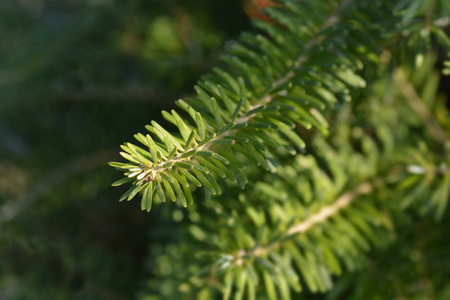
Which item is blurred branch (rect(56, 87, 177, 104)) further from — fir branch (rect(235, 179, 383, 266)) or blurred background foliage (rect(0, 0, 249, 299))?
fir branch (rect(235, 179, 383, 266))

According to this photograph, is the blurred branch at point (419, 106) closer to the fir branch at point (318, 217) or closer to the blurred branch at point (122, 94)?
the fir branch at point (318, 217)

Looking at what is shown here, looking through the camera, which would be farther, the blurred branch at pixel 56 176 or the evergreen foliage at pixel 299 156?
the blurred branch at pixel 56 176

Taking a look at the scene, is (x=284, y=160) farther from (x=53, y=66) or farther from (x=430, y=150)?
(x=53, y=66)

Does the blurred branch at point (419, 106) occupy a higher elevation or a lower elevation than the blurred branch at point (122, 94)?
lower

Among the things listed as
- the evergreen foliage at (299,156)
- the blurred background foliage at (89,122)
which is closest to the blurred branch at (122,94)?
the blurred background foliage at (89,122)

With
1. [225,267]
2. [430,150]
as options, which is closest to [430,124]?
[430,150]

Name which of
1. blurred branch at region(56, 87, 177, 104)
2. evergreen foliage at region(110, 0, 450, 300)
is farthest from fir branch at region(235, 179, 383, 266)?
blurred branch at region(56, 87, 177, 104)

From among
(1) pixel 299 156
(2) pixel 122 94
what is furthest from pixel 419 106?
(2) pixel 122 94
